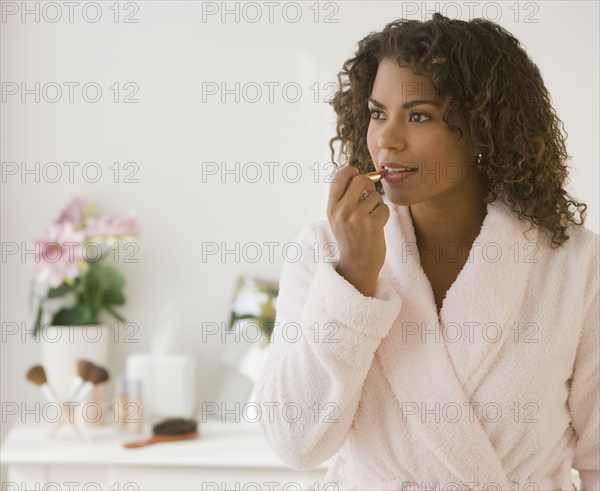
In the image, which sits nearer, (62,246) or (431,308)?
(431,308)

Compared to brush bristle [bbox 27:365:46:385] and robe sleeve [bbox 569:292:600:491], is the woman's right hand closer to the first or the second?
robe sleeve [bbox 569:292:600:491]

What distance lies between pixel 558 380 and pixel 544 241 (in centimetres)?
17

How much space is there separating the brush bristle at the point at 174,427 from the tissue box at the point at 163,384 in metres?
0.09

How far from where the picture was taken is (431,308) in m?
1.04

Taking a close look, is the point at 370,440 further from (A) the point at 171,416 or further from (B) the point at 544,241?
(A) the point at 171,416

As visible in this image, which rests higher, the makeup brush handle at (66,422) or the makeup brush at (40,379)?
the makeup brush at (40,379)

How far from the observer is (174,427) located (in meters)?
1.70

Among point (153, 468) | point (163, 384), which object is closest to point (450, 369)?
point (153, 468)

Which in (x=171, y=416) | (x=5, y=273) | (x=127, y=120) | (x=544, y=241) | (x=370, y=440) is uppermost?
(x=127, y=120)

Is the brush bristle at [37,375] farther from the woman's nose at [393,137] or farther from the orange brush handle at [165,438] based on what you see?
the woman's nose at [393,137]

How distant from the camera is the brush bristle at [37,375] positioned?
5.61ft

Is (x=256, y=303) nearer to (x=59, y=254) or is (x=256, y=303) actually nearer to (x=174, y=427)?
(x=174, y=427)

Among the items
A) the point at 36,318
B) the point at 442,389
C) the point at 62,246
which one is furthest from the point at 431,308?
the point at 36,318

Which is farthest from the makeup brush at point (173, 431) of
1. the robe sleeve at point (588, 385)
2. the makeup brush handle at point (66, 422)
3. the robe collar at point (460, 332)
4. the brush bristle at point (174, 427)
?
the robe sleeve at point (588, 385)
